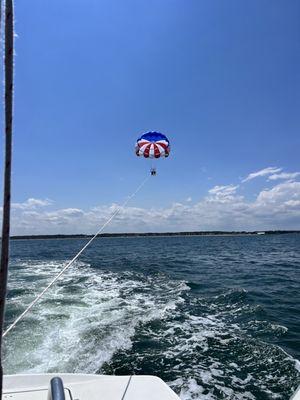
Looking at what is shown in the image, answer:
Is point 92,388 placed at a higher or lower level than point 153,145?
lower

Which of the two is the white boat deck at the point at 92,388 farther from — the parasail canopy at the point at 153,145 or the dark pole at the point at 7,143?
the parasail canopy at the point at 153,145

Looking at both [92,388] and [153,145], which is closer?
[92,388]

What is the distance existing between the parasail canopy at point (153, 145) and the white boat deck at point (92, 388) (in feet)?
45.9

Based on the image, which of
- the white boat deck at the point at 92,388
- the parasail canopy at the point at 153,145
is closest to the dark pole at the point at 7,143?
the white boat deck at the point at 92,388

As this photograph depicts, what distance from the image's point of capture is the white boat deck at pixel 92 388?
15.9 ft

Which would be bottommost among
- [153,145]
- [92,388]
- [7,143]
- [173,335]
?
[173,335]

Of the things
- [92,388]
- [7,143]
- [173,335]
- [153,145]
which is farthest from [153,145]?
[7,143]

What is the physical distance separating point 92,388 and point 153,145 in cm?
1439

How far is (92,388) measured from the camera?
5051 millimetres

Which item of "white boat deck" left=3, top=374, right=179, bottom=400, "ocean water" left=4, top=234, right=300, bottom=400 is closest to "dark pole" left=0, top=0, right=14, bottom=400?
"white boat deck" left=3, top=374, right=179, bottom=400

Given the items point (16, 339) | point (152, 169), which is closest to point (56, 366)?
point (16, 339)

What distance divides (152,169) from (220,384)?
35.8 ft

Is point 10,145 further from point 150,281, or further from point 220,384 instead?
point 150,281

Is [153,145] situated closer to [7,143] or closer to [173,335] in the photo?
[173,335]
